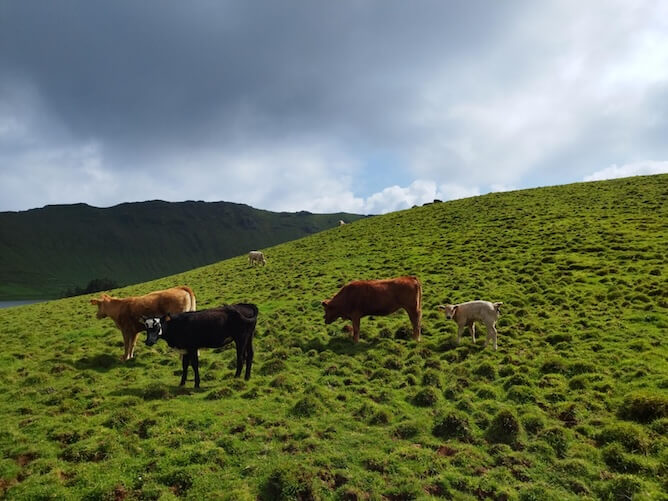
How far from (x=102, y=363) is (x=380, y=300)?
37.6ft

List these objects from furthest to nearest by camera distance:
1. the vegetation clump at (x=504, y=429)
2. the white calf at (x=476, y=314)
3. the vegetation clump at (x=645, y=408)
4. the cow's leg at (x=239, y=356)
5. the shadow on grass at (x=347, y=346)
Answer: the shadow on grass at (x=347, y=346), the white calf at (x=476, y=314), the cow's leg at (x=239, y=356), the vegetation clump at (x=645, y=408), the vegetation clump at (x=504, y=429)

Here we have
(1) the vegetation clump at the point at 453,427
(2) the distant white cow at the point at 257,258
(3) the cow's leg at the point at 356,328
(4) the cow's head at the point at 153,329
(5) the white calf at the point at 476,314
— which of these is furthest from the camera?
(2) the distant white cow at the point at 257,258

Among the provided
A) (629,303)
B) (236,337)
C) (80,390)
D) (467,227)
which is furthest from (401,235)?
(80,390)

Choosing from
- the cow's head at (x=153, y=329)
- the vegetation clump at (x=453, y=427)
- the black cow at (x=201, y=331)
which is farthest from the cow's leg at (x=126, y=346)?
the vegetation clump at (x=453, y=427)

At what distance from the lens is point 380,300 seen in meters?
16.7

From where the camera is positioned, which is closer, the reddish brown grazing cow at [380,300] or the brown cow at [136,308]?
the brown cow at [136,308]

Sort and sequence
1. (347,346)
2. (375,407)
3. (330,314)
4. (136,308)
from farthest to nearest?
(330,314) → (347,346) → (136,308) → (375,407)

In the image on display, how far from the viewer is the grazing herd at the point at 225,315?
11.6 m

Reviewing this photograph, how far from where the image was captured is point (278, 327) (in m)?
18.9

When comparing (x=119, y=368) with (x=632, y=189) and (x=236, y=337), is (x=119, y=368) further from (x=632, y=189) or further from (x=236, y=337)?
(x=632, y=189)

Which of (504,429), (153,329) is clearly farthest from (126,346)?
(504,429)

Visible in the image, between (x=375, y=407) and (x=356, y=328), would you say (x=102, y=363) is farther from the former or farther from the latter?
(x=375, y=407)

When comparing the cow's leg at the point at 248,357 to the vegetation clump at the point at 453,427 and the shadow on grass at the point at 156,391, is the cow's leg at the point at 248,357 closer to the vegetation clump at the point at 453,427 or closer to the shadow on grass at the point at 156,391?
the shadow on grass at the point at 156,391

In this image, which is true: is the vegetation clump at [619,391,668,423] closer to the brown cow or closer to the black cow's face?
the black cow's face
